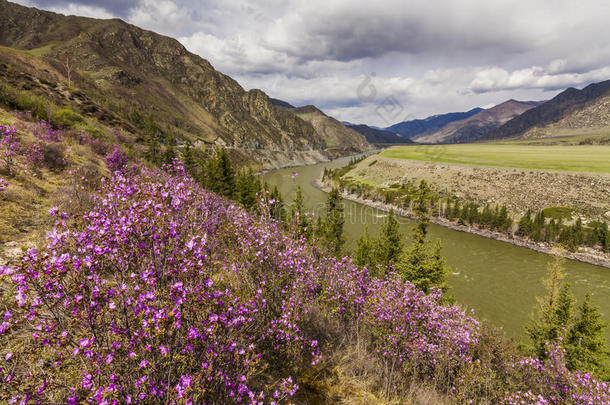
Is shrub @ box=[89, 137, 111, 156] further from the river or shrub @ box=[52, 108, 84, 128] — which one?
the river

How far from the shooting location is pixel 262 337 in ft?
15.0

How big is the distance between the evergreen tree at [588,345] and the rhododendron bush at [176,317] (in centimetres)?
1448

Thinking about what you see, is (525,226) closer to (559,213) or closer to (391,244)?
(559,213)

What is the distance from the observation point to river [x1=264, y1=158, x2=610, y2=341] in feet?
105

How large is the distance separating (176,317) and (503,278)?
171 feet

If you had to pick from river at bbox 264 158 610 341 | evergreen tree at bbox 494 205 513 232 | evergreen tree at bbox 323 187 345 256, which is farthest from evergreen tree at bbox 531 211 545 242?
evergreen tree at bbox 323 187 345 256

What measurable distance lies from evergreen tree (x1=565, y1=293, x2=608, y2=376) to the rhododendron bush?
1448 centimetres

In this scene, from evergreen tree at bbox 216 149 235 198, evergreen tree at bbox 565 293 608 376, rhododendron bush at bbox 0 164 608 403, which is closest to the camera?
rhododendron bush at bbox 0 164 608 403

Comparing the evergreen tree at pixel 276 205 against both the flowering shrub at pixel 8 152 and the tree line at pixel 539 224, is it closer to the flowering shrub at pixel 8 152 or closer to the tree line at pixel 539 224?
the flowering shrub at pixel 8 152

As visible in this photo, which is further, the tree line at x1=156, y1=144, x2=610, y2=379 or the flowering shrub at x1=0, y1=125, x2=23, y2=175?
the tree line at x1=156, y1=144, x2=610, y2=379

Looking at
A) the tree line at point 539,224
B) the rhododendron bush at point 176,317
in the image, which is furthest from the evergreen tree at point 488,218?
the rhododendron bush at point 176,317

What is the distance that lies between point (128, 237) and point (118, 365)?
1.91m

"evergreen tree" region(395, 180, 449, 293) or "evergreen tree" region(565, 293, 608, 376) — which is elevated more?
"evergreen tree" region(395, 180, 449, 293)

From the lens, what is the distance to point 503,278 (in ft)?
134
